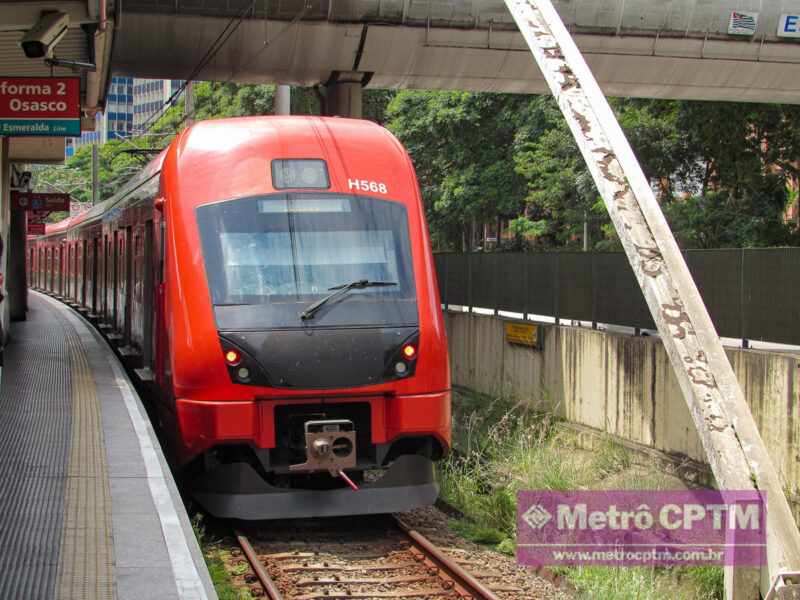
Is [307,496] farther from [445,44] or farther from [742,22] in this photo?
[742,22]

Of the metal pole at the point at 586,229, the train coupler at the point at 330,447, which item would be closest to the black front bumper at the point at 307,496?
the train coupler at the point at 330,447

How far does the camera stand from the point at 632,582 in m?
8.36

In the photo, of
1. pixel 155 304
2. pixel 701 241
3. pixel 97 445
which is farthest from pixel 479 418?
pixel 701 241

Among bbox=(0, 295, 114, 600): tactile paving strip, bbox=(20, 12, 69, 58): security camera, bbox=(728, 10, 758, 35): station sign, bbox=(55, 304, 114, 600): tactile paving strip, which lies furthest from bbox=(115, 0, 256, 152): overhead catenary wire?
bbox=(728, 10, 758, 35): station sign

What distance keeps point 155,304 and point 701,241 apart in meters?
17.3

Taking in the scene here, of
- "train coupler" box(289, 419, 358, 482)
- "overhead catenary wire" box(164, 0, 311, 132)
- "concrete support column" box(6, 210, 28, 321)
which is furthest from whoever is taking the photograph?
"concrete support column" box(6, 210, 28, 321)

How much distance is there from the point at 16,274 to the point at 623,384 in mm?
16856

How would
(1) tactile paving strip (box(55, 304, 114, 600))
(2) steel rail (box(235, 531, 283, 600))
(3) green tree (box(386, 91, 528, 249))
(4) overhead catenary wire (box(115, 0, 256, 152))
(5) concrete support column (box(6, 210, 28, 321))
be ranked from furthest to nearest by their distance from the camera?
(3) green tree (box(386, 91, 528, 249)) → (5) concrete support column (box(6, 210, 28, 321)) → (4) overhead catenary wire (box(115, 0, 256, 152)) → (2) steel rail (box(235, 531, 283, 600)) → (1) tactile paving strip (box(55, 304, 114, 600))

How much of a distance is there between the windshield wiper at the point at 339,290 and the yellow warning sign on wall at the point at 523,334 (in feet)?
22.5

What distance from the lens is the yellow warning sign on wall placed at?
1628 cm

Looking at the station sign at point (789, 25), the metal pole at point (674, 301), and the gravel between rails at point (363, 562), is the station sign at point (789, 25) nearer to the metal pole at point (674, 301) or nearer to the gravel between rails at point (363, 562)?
the metal pole at point (674, 301)

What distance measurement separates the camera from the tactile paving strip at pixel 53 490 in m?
5.92

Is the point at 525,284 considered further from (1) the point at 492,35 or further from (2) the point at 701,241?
Result: (2) the point at 701,241

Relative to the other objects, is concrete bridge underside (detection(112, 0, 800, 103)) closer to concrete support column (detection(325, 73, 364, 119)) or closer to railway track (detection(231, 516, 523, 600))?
concrete support column (detection(325, 73, 364, 119))
